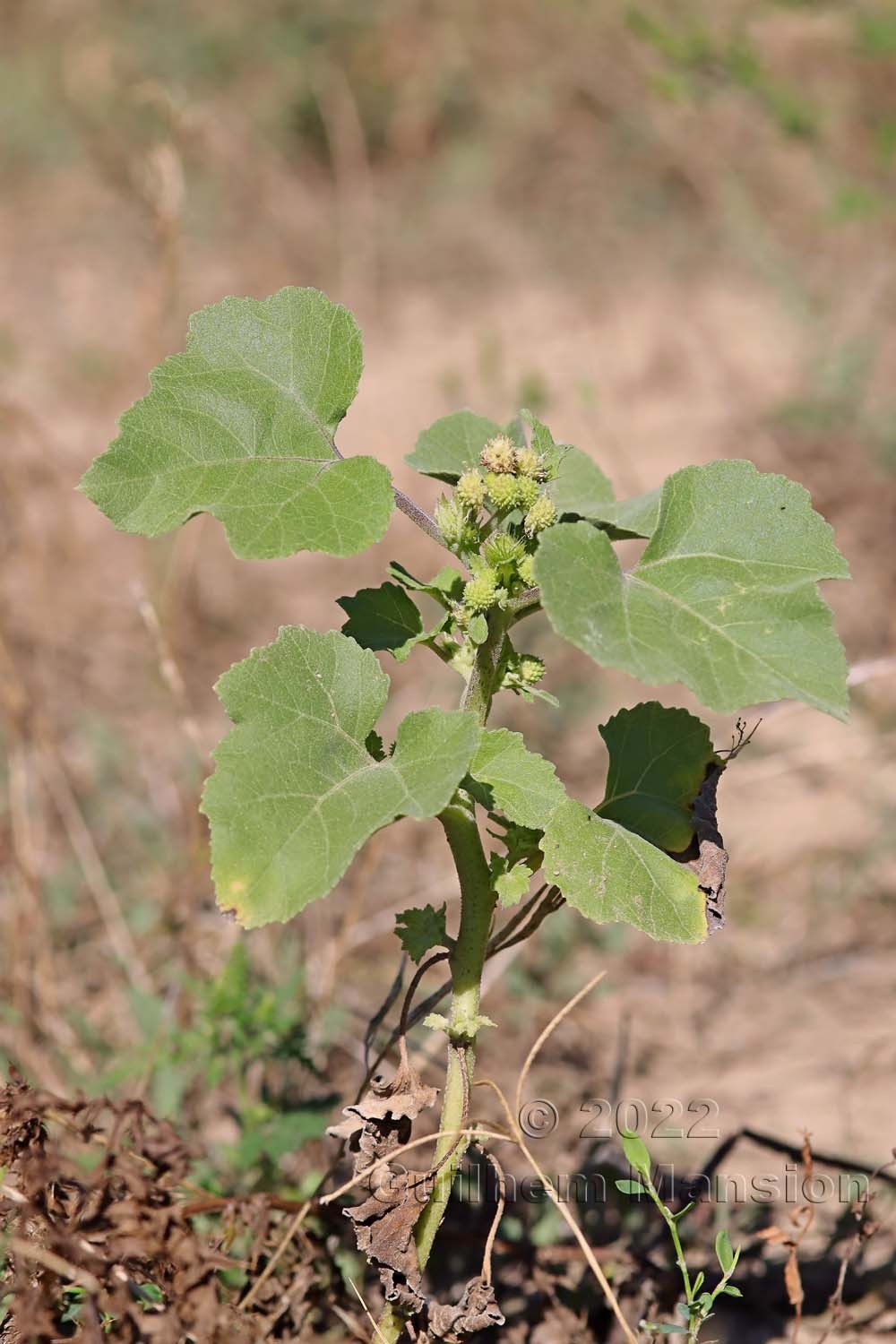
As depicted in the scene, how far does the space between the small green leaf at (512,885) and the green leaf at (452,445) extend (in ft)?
1.79

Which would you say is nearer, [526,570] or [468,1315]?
[526,570]

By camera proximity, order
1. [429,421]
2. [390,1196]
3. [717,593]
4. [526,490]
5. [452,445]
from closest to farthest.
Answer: [717,593], [526,490], [390,1196], [452,445], [429,421]

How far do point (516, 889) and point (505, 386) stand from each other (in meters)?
5.26

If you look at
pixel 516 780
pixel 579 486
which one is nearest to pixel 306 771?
pixel 516 780

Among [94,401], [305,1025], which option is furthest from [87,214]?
[305,1025]

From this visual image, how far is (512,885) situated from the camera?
1536 millimetres

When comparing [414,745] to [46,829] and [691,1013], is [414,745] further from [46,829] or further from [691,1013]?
[46,829]

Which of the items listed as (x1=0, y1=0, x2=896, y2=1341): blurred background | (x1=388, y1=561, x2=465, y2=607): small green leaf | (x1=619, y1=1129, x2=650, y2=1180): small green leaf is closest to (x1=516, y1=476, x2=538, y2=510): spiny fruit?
(x1=388, y1=561, x2=465, y2=607): small green leaf

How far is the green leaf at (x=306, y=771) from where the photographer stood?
131cm

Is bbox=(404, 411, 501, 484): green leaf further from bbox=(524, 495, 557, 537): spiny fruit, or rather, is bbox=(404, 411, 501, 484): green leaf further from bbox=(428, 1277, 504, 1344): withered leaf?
bbox=(428, 1277, 504, 1344): withered leaf

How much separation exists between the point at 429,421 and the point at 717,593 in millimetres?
5292

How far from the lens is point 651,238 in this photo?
7.54 metres

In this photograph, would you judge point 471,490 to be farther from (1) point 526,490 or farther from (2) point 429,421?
(2) point 429,421

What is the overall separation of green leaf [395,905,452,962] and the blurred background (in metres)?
0.81
